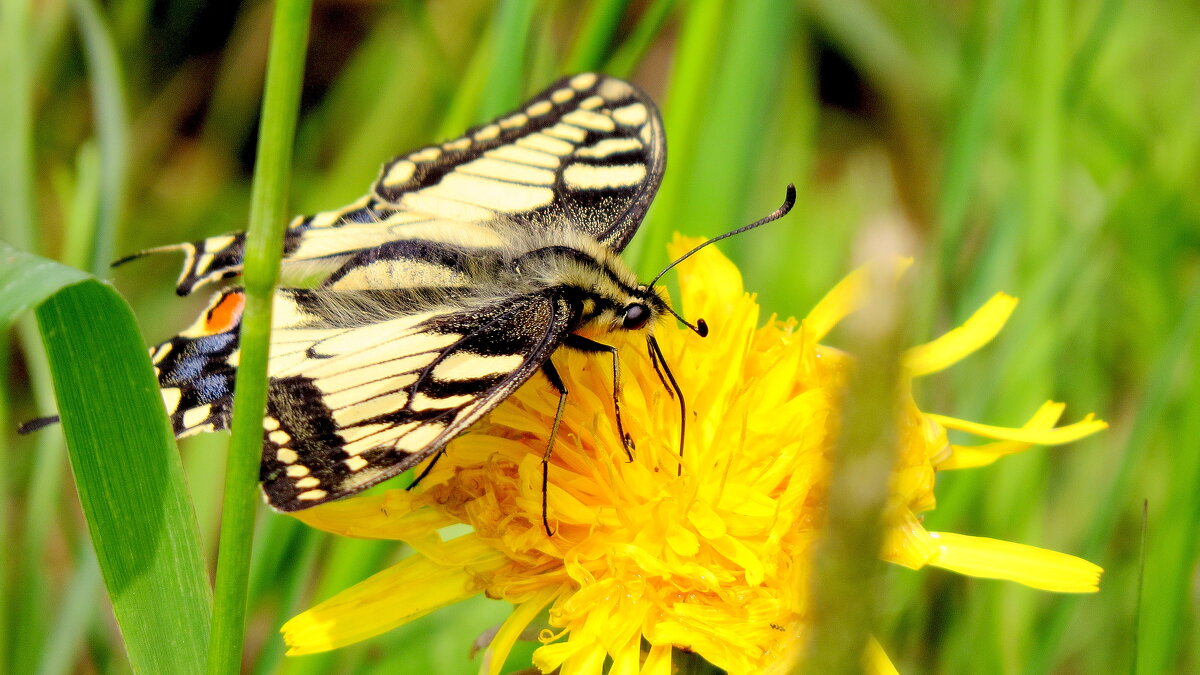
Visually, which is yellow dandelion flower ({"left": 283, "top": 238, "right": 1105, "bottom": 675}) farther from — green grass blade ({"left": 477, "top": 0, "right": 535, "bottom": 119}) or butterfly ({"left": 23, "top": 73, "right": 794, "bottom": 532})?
green grass blade ({"left": 477, "top": 0, "right": 535, "bottom": 119})

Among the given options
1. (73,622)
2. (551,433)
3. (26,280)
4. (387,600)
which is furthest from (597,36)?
(73,622)

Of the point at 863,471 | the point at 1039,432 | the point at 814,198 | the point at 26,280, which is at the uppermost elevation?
the point at 863,471

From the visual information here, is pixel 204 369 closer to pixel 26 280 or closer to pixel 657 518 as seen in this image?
pixel 26 280

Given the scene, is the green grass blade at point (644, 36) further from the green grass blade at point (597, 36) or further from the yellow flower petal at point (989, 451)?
the yellow flower petal at point (989, 451)

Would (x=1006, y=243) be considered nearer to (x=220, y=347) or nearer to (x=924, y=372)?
(x=924, y=372)

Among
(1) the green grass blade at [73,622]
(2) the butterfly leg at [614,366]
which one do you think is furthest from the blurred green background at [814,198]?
(2) the butterfly leg at [614,366]

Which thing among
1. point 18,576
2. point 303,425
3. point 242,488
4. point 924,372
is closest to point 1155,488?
point 924,372

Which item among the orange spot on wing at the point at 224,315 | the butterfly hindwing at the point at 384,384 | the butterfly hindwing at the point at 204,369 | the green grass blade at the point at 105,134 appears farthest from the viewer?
the green grass blade at the point at 105,134
